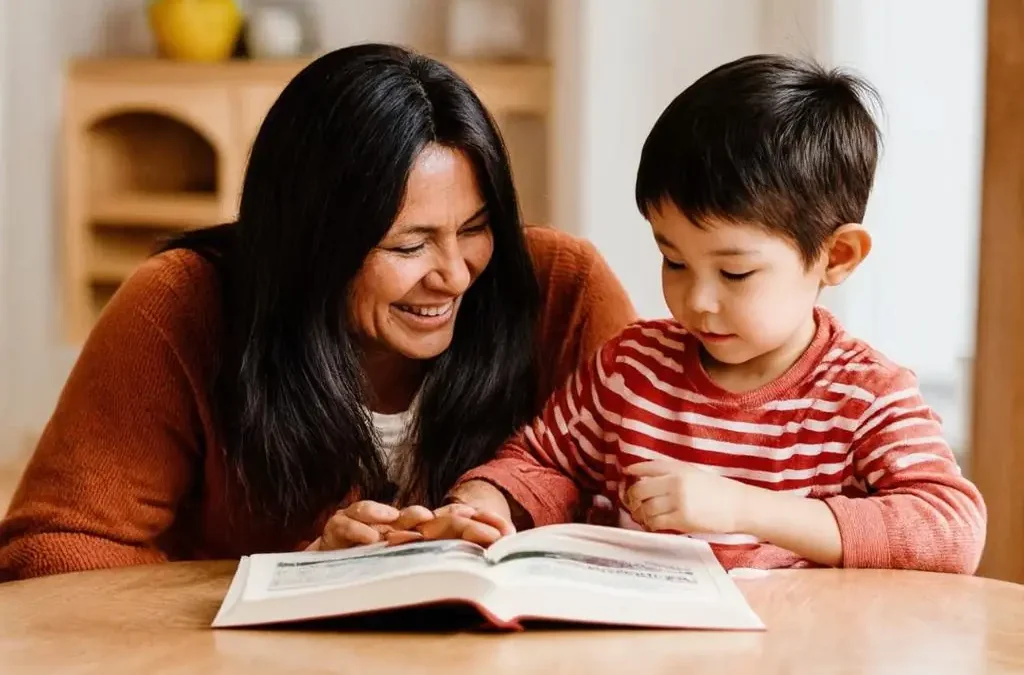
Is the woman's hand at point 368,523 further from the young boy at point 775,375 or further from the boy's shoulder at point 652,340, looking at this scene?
the boy's shoulder at point 652,340

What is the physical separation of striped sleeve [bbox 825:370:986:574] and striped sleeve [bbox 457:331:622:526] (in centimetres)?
26

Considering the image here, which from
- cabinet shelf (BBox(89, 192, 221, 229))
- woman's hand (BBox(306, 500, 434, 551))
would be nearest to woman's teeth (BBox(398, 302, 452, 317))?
woman's hand (BBox(306, 500, 434, 551))

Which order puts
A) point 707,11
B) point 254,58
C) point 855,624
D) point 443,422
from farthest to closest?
point 254,58 → point 707,11 → point 443,422 → point 855,624

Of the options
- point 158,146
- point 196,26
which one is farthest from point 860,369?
point 158,146

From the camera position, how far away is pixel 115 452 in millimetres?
1516

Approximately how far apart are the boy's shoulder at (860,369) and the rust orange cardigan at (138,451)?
0.60 m

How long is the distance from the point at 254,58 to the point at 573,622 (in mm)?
2906

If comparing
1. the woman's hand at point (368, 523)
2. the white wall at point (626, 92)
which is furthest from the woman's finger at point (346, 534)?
the white wall at point (626, 92)

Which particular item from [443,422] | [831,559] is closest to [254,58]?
[443,422]

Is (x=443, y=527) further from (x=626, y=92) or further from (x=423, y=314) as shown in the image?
(x=626, y=92)

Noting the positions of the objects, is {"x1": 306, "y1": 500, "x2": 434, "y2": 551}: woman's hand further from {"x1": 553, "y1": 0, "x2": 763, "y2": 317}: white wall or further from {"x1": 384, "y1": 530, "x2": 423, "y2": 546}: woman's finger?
{"x1": 553, "y1": 0, "x2": 763, "y2": 317}: white wall

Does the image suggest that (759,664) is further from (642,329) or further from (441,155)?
(441,155)

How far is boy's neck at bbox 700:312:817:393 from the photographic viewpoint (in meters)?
1.36

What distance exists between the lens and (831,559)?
1258mm
